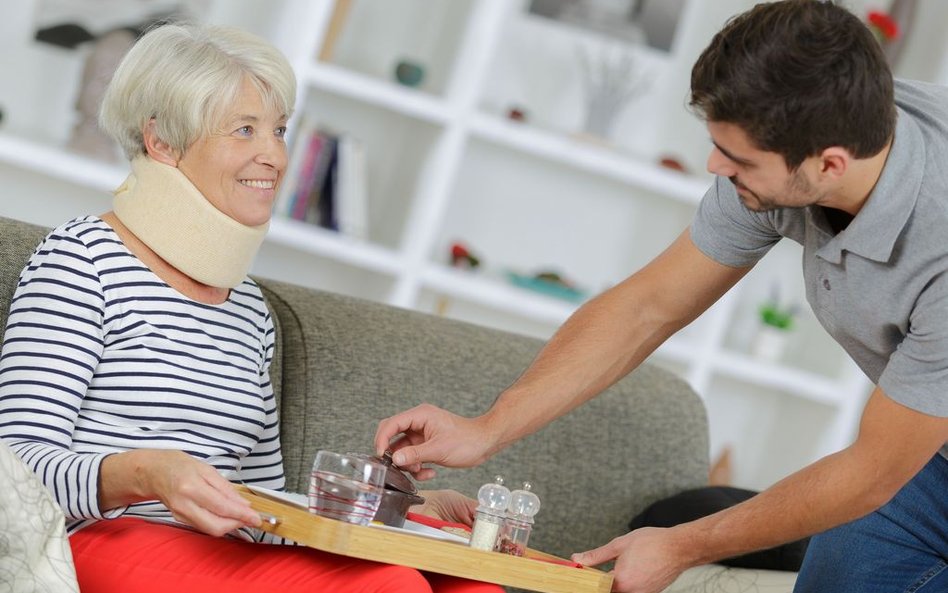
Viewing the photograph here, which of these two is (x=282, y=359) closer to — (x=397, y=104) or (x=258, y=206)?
(x=258, y=206)

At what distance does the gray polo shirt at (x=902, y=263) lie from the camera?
1550 millimetres

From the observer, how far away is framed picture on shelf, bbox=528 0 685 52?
4035 mm

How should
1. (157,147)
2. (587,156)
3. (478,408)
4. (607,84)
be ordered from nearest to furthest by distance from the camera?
1. (157,147)
2. (478,408)
3. (587,156)
4. (607,84)

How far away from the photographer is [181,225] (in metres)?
1.80

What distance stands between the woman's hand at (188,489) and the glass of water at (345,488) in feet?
0.26

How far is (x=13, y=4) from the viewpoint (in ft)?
11.9

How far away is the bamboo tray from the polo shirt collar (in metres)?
0.54

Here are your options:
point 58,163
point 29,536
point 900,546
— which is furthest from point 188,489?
point 58,163

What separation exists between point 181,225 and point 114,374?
235 millimetres

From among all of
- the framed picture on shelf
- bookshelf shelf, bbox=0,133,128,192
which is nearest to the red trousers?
bookshelf shelf, bbox=0,133,128,192

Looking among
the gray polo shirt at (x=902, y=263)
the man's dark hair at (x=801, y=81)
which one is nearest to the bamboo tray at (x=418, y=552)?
the gray polo shirt at (x=902, y=263)

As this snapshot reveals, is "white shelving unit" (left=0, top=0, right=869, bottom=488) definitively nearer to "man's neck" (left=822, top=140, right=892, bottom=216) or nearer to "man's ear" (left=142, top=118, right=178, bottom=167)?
"man's ear" (left=142, top=118, right=178, bottom=167)

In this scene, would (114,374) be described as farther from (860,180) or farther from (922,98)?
(922,98)

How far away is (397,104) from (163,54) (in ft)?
6.08
